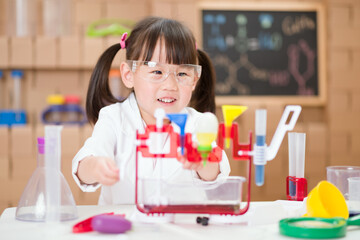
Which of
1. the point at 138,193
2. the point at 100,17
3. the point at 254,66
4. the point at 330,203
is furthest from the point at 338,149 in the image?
the point at 138,193

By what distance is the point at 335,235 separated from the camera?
699 mm

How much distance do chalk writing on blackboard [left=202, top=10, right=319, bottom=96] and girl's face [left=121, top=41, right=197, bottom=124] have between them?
1.37 metres

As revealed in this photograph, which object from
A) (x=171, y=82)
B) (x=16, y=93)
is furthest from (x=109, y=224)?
(x=16, y=93)

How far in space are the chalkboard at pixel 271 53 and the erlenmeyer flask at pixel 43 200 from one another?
5.84ft

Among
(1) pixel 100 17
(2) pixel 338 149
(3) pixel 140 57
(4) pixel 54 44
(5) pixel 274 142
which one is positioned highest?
(1) pixel 100 17

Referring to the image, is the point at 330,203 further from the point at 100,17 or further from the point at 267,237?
the point at 100,17

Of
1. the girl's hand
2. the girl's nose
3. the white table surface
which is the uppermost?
the girl's nose

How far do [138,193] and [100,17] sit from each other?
1.87 meters

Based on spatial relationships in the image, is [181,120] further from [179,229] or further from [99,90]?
[99,90]

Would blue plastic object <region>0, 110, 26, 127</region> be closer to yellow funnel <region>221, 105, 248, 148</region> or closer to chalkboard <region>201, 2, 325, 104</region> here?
chalkboard <region>201, 2, 325, 104</region>

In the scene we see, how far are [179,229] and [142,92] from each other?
1.74 ft

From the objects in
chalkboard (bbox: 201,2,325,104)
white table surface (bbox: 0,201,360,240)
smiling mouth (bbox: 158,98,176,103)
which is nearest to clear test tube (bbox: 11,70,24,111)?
chalkboard (bbox: 201,2,325,104)

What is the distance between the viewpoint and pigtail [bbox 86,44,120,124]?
1.36 metres

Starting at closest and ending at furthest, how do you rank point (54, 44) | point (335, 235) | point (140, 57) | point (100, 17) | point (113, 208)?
point (335, 235)
point (113, 208)
point (140, 57)
point (54, 44)
point (100, 17)
